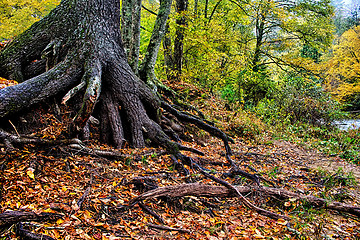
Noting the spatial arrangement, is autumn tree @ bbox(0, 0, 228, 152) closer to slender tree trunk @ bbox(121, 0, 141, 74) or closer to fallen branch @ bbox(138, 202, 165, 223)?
slender tree trunk @ bbox(121, 0, 141, 74)

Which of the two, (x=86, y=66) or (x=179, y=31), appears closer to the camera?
(x=86, y=66)

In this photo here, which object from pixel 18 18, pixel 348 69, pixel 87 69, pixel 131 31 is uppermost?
pixel 18 18

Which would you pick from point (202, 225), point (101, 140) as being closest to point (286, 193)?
point (202, 225)

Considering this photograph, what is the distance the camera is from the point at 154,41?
6172mm

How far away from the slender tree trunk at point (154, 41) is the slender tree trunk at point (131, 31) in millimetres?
500

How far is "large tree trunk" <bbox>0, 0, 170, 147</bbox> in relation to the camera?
3.83 meters

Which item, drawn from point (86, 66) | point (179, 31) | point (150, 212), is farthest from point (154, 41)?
point (150, 212)

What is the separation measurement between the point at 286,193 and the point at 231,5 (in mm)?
14191

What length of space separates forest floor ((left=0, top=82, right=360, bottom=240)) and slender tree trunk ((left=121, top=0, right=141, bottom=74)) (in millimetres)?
2662

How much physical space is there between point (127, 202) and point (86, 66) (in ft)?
8.77

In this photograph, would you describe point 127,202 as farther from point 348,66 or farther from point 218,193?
point 348,66

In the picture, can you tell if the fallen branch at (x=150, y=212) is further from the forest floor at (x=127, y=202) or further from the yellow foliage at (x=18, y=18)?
the yellow foliage at (x=18, y=18)

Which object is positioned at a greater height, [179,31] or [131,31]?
[179,31]

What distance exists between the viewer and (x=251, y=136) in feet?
28.9
